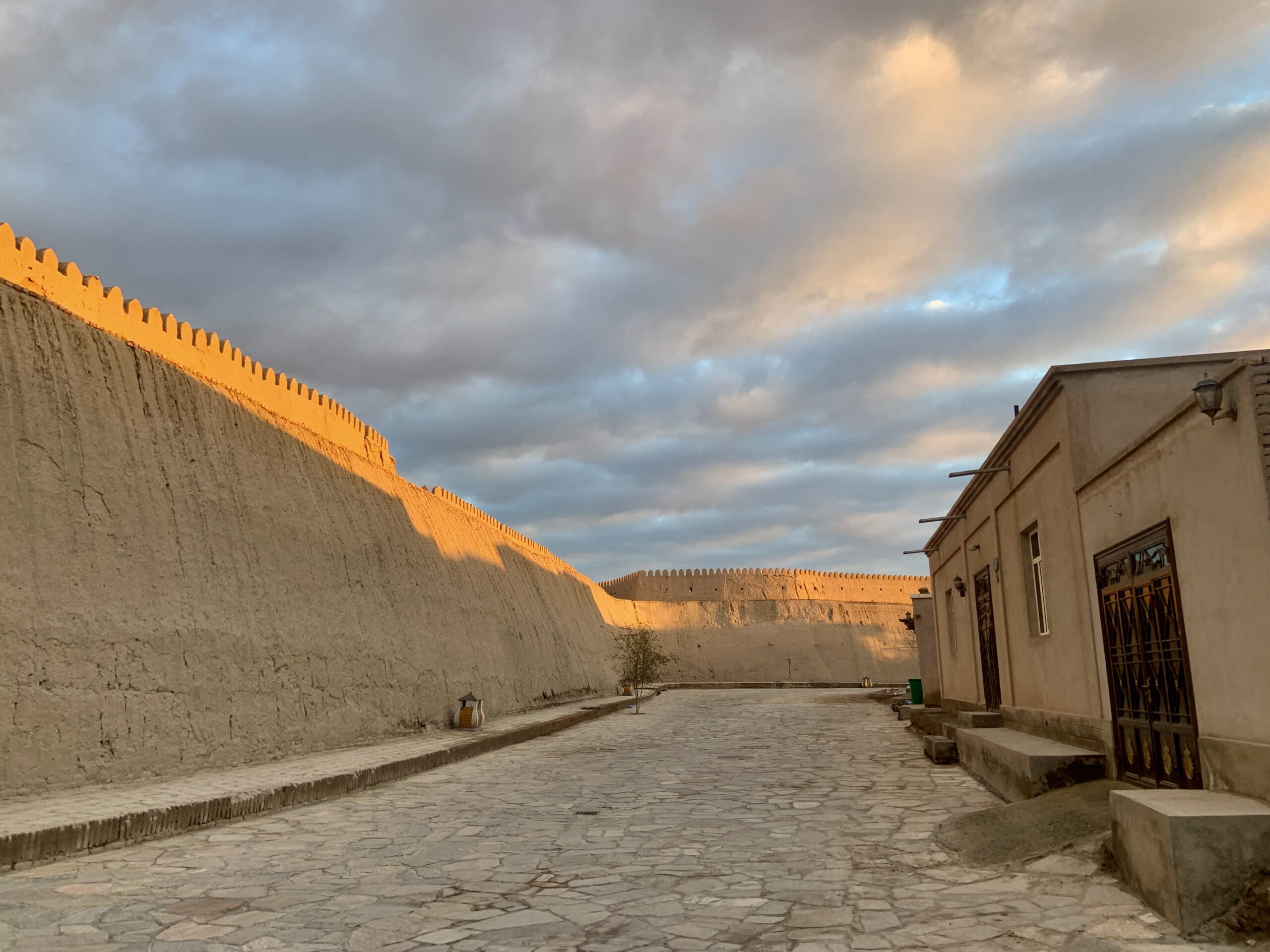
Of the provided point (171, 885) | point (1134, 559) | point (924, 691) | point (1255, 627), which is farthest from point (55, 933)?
point (924, 691)

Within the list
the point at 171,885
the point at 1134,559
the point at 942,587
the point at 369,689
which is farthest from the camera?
the point at 942,587

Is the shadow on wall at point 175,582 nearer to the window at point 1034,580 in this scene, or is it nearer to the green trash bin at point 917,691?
the window at point 1034,580

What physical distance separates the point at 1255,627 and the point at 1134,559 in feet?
6.14

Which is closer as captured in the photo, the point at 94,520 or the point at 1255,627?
the point at 1255,627

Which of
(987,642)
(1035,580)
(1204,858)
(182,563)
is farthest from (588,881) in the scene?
(987,642)

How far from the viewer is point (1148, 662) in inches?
255

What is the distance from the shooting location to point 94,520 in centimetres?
930

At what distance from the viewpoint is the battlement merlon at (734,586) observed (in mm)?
51844

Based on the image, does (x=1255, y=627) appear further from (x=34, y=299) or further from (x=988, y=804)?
(x=34, y=299)

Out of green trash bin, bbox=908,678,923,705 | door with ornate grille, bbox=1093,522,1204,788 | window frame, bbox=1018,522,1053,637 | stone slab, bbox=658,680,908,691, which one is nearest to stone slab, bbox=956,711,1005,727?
window frame, bbox=1018,522,1053,637

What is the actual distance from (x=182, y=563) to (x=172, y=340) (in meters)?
3.48

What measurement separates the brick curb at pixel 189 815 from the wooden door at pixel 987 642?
7.87 meters

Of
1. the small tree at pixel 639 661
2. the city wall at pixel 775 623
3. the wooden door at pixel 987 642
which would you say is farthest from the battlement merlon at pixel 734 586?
the wooden door at pixel 987 642

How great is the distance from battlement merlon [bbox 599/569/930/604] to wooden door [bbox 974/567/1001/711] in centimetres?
Answer: 3737
